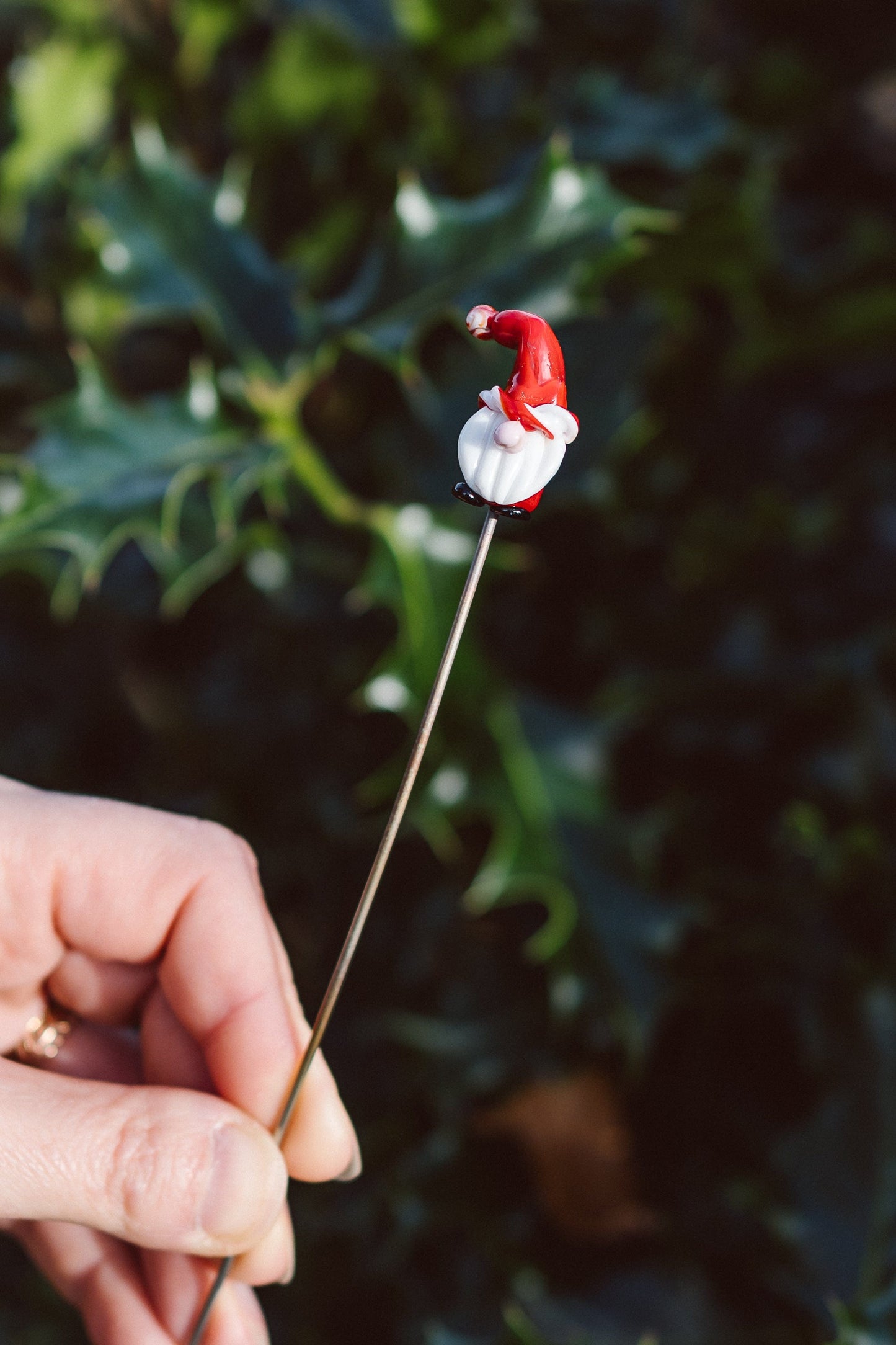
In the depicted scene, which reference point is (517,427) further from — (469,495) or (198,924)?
(198,924)

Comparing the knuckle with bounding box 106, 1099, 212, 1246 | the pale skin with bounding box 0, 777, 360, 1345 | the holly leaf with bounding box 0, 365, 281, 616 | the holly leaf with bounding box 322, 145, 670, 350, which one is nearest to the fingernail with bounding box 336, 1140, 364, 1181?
the pale skin with bounding box 0, 777, 360, 1345

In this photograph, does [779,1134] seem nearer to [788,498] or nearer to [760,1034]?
[760,1034]

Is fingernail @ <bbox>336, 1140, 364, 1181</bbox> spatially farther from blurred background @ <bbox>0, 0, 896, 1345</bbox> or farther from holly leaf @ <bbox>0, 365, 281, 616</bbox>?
holly leaf @ <bbox>0, 365, 281, 616</bbox>

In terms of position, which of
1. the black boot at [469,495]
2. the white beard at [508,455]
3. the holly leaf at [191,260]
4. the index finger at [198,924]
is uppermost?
the holly leaf at [191,260]

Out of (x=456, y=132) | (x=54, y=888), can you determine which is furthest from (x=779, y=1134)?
(x=456, y=132)

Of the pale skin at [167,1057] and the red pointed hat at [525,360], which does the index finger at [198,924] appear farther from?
the red pointed hat at [525,360]

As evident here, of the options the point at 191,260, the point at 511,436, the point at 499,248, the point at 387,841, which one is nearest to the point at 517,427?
the point at 511,436

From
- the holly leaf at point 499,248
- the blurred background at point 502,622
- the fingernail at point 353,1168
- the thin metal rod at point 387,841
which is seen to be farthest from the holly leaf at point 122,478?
the fingernail at point 353,1168
